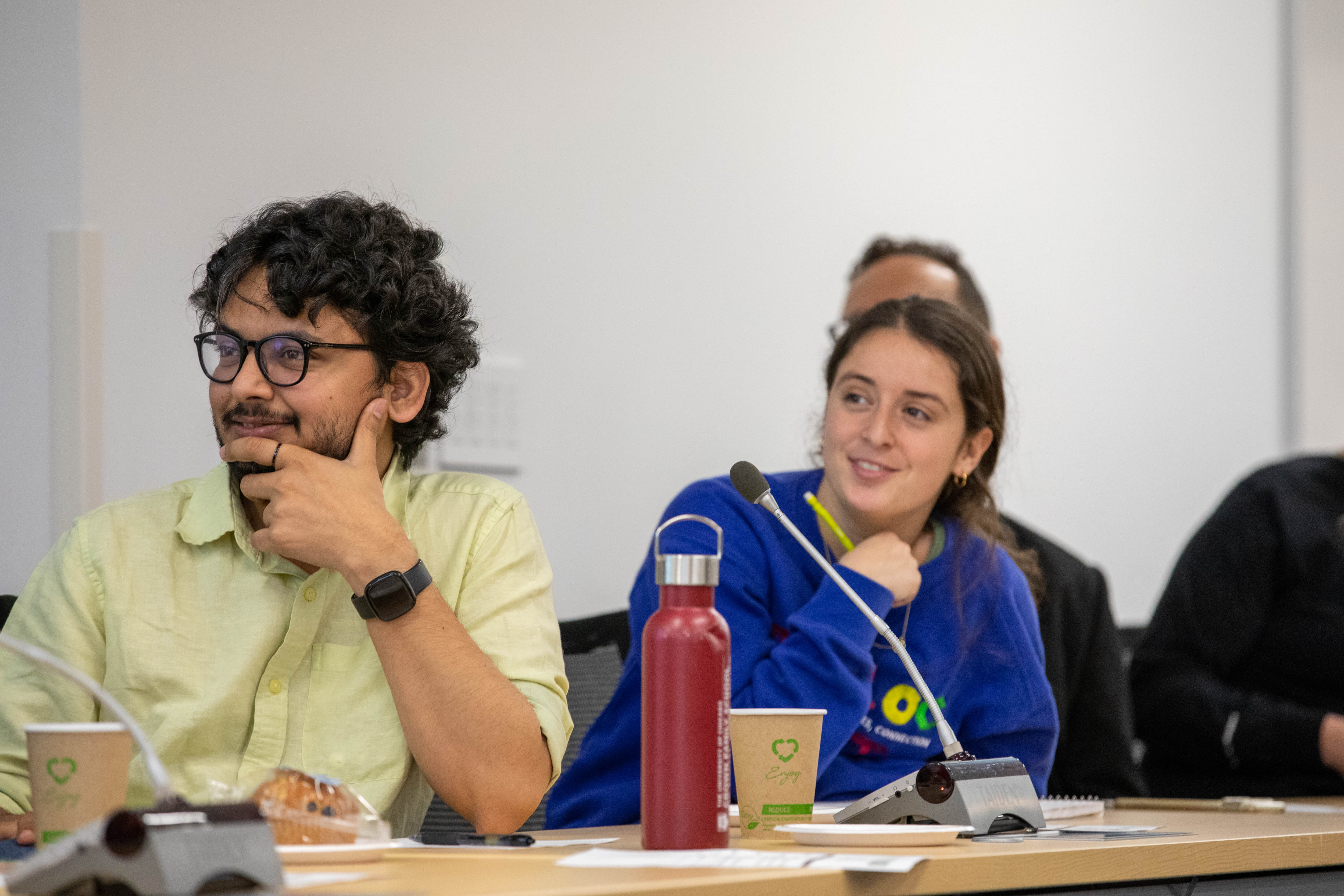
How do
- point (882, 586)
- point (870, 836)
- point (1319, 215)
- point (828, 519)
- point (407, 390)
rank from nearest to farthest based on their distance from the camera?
point (870, 836)
point (407, 390)
point (882, 586)
point (828, 519)
point (1319, 215)

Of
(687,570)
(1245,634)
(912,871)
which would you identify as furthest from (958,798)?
(1245,634)

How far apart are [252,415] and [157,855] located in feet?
2.55

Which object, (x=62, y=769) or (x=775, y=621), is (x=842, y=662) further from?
(x=62, y=769)

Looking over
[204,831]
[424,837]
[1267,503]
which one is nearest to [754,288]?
[1267,503]

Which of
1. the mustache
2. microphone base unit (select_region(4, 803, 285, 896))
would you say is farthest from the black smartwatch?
microphone base unit (select_region(4, 803, 285, 896))

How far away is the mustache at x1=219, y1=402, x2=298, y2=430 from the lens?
1.42 metres

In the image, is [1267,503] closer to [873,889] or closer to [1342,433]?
[1342,433]

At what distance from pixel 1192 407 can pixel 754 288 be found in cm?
142

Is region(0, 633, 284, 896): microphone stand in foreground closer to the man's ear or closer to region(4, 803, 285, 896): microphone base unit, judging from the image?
region(4, 803, 285, 896): microphone base unit

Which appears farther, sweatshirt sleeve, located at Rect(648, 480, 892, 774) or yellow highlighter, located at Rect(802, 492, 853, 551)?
yellow highlighter, located at Rect(802, 492, 853, 551)

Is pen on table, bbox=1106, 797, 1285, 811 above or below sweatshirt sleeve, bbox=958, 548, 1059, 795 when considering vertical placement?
below

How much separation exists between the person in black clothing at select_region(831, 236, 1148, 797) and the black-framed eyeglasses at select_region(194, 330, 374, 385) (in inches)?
42.4

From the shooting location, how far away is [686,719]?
980 mm

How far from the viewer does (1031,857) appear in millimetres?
1016
